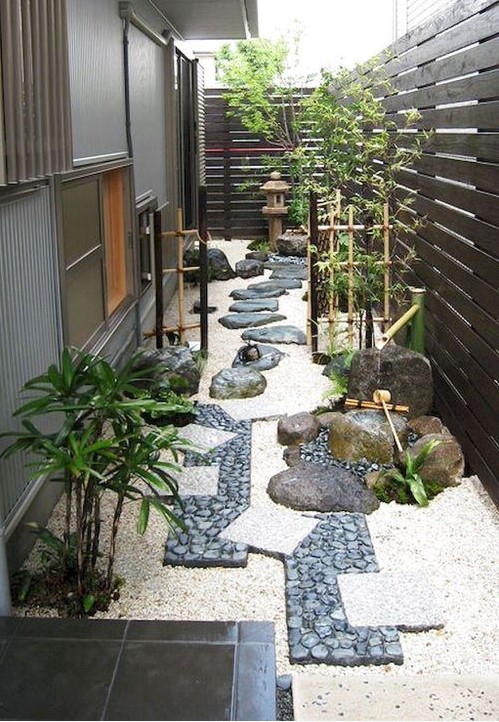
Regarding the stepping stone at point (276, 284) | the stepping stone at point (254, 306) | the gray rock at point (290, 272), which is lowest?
the stepping stone at point (254, 306)

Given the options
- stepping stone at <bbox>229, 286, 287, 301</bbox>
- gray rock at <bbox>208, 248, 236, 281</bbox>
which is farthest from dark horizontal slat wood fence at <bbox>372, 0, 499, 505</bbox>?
gray rock at <bbox>208, 248, 236, 281</bbox>

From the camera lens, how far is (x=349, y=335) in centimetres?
744

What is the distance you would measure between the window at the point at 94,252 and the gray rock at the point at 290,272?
4.85 metres

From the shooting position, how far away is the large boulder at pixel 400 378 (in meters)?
5.98

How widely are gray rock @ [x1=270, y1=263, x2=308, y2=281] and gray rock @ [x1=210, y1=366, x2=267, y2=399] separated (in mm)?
5205

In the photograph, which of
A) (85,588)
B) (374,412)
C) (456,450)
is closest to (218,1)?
(374,412)

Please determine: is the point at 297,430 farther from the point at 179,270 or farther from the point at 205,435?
the point at 179,270

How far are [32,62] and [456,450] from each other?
3.21 m

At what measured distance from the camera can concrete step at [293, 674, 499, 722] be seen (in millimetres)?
2988

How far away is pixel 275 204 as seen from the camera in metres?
15.0

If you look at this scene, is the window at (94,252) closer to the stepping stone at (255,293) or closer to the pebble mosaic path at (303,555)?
the pebble mosaic path at (303,555)

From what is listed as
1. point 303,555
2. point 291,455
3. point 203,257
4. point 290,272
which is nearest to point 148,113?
point 203,257

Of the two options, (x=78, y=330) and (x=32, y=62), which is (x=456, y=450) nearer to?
(x=78, y=330)

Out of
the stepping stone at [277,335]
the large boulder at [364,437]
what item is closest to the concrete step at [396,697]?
the large boulder at [364,437]
